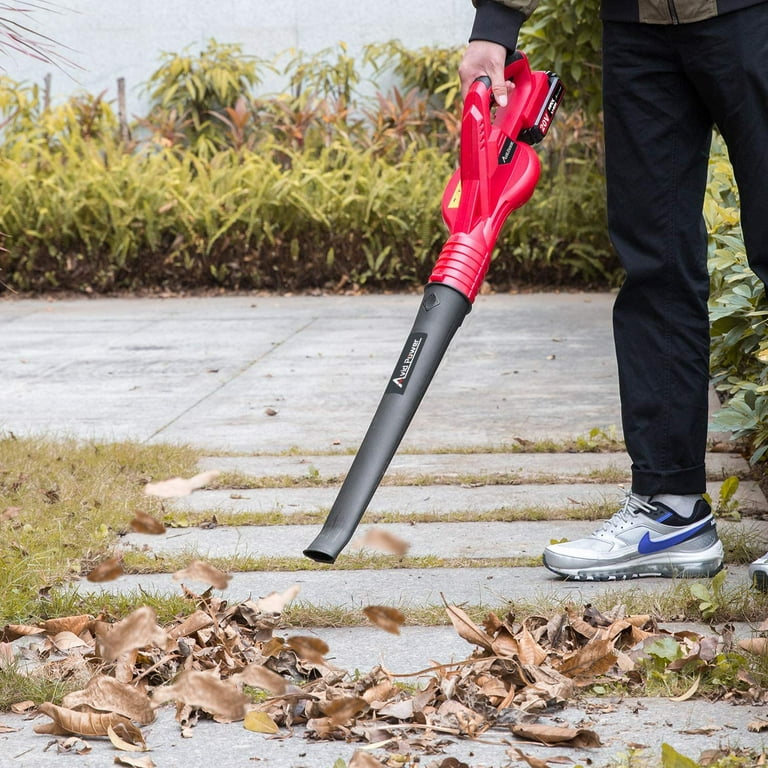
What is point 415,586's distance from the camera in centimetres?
258

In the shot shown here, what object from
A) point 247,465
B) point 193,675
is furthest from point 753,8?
point 247,465

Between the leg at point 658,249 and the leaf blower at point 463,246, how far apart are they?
0.59 feet

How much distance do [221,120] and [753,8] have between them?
8245mm

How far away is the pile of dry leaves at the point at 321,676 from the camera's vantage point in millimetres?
1858

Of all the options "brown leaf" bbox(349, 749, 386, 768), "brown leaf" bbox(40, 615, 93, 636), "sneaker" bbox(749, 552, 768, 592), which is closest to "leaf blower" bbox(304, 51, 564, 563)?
"brown leaf" bbox(349, 749, 386, 768)

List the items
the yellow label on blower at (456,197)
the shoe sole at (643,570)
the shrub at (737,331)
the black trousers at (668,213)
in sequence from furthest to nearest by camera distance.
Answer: the shrub at (737,331)
the shoe sole at (643,570)
the black trousers at (668,213)
the yellow label on blower at (456,197)

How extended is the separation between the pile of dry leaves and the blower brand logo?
0.40 metres

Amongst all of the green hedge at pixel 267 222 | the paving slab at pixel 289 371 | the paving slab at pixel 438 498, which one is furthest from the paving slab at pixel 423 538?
the green hedge at pixel 267 222

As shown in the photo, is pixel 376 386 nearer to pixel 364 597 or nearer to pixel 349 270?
pixel 364 597

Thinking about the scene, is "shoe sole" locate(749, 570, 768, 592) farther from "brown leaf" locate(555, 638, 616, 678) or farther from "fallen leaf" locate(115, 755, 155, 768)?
"fallen leaf" locate(115, 755, 155, 768)

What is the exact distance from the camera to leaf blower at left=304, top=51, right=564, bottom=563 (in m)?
2.05

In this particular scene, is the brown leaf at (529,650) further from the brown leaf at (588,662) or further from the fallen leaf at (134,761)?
the fallen leaf at (134,761)

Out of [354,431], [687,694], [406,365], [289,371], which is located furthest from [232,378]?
[687,694]

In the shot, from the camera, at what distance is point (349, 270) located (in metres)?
8.25
